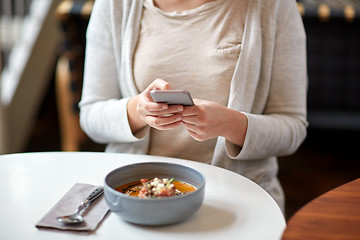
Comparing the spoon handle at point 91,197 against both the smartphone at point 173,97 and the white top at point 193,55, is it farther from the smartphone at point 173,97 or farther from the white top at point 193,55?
the white top at point 193,55

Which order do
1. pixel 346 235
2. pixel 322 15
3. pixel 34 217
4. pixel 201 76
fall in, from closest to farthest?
pixel 346 235, pixel 34 217, pixel 201 76, pixel 322 15

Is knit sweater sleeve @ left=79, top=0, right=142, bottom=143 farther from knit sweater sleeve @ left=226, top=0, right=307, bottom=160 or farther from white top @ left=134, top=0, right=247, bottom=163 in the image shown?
knit sweater sleeve @ left=226, top=0, right=307, bottom=160

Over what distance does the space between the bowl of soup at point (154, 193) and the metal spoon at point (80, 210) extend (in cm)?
5

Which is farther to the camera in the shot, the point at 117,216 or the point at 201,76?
the point at 201,76

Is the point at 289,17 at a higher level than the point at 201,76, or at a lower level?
higher

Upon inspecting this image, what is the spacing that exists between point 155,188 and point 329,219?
29 cm

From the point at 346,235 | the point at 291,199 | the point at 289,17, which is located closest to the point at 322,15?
the point at 291,199

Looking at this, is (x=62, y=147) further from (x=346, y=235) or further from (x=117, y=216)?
(x=346, y=235)

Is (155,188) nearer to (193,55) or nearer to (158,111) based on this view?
(158,111)

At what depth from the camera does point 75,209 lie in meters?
0.81

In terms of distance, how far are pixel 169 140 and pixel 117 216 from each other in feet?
1.51

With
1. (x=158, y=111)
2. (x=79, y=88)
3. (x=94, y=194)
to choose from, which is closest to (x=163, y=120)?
(x=158, y=111)

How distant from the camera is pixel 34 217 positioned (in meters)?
0.78

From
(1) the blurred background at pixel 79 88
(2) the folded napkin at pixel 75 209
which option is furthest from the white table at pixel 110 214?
(1) the blurred background at pixel 79 88
